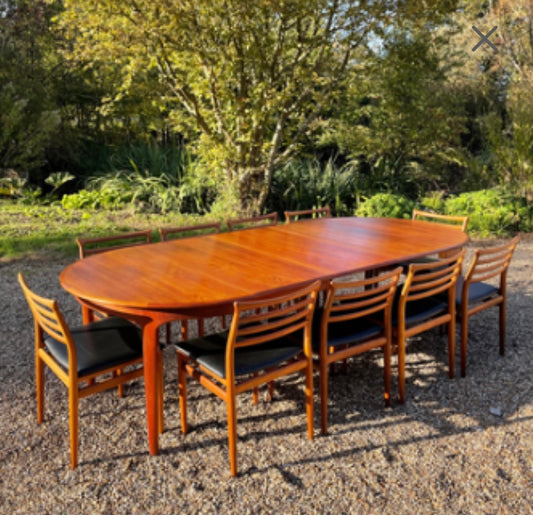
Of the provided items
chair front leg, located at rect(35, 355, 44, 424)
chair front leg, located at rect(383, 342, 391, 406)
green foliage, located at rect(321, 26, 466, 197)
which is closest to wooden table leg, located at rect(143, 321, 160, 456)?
chair front leg, located at rect(35, 355, 44, 424)

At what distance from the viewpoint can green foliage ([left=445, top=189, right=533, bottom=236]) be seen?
7.30m

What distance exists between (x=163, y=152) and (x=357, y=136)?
3716 millimetres

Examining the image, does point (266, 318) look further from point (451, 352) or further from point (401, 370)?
point (451, 352)

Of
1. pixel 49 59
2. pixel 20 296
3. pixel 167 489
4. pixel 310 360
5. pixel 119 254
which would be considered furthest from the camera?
pixel 49 59

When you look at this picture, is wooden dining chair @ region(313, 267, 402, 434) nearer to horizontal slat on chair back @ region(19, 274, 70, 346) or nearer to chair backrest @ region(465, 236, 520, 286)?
chair backrest @ region(465, 236, 520, 286)

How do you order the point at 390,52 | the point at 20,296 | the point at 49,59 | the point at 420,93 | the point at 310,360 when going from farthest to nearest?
the point at 49,59 → the point at 420,93 → the point at 390,52 → the point at 20,296 → the point at 310,360

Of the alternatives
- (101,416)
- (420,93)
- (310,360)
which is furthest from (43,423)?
(420,93)

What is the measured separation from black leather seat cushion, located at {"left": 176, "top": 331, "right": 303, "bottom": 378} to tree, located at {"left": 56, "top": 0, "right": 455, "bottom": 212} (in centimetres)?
479

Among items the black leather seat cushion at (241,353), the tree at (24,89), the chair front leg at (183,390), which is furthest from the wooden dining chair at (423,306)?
the tree at (24,89)

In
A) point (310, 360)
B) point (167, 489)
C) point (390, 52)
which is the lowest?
point (167, 489)

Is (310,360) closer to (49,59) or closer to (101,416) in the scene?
(101,416)

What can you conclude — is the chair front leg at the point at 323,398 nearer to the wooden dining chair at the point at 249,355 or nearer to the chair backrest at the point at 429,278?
the wooden dining chair at the point at 249,355

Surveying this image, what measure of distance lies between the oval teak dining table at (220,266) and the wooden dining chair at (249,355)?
6.3 inches

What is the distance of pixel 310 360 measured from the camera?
245 centimetres
